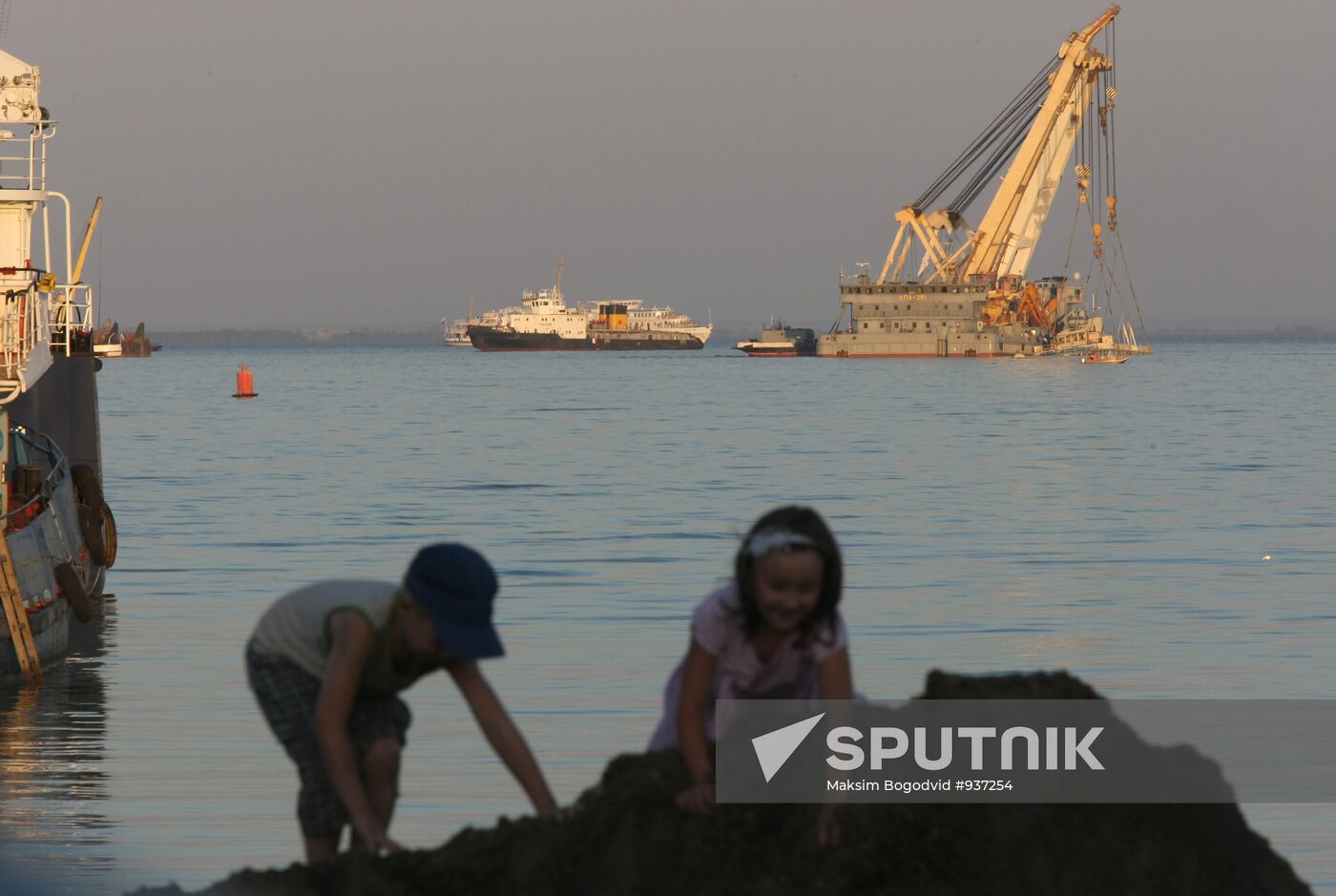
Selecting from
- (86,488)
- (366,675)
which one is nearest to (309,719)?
(366,675)

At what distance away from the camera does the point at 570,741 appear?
9.62 metres

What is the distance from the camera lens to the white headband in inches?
148

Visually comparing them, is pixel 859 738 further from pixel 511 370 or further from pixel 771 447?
pixel 511 370

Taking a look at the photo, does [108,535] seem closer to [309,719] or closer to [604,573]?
[604,573]

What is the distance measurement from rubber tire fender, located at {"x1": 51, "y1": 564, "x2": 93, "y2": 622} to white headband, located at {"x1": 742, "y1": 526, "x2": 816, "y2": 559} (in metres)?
9.44

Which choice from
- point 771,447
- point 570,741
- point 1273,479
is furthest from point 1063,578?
point 771,447

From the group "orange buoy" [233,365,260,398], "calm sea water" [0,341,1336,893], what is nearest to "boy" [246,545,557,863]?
"calm sea water" [0,341,1336,893]

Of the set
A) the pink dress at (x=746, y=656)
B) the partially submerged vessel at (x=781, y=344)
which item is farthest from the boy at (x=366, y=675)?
the partially submerged vessel at (x=781, y=344)

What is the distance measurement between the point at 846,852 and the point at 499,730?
2.69 ft

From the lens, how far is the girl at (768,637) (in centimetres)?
378

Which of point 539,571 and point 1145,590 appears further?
point 539,571

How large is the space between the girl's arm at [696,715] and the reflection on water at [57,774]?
12.6ft

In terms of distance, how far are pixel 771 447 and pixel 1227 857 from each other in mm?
33572

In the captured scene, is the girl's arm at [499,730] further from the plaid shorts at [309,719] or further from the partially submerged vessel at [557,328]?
the partially submerged vessel at [557,328]
